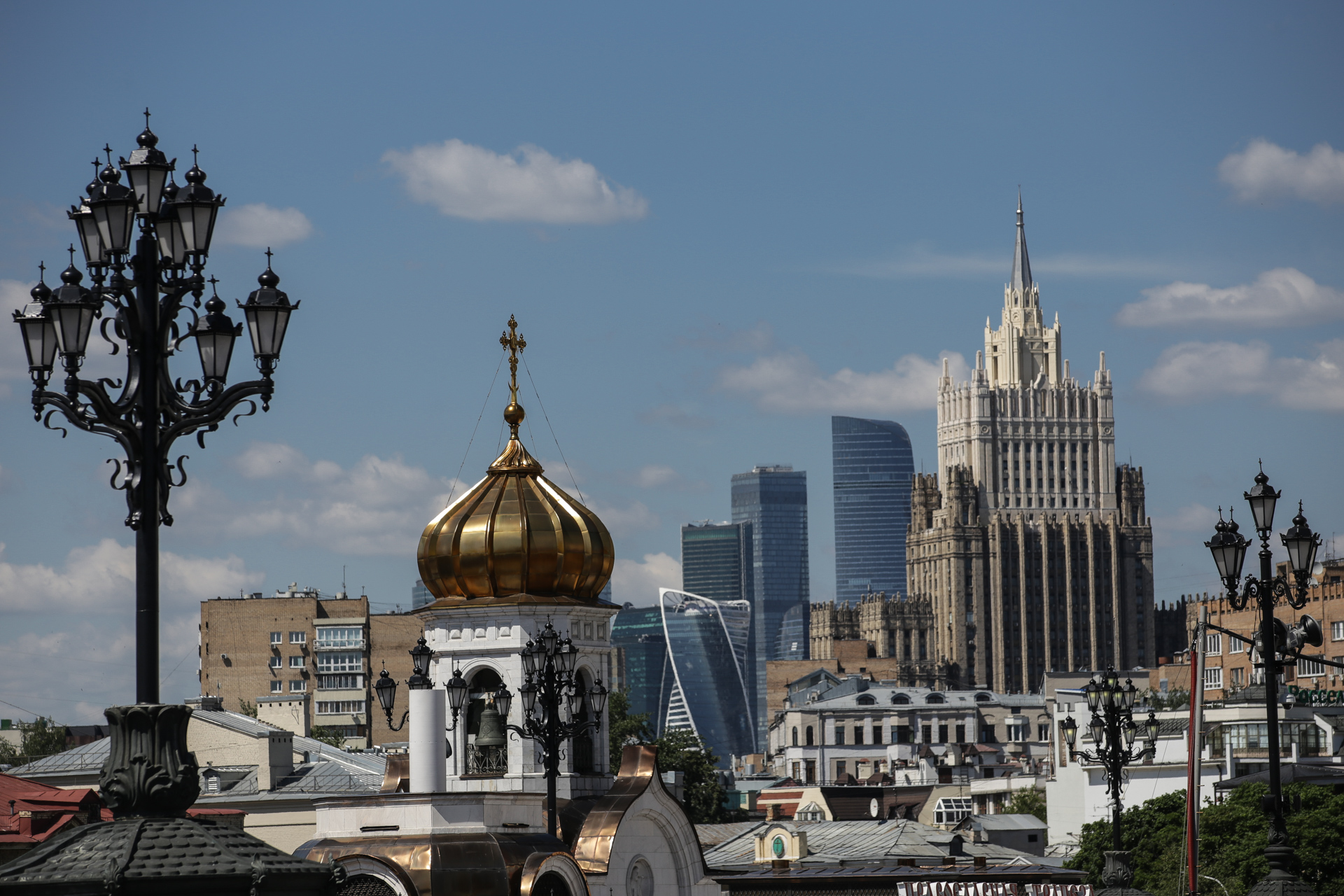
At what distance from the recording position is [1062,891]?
127ft

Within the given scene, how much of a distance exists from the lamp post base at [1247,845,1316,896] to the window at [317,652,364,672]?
125 metres

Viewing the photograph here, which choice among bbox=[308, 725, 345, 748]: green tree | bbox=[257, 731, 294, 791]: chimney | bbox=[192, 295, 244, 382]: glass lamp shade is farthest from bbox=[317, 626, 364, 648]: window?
bbox=[192, 295, 244, 382]: glass lamp shade

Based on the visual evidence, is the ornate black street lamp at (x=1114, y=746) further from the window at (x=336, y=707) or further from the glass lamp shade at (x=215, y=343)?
the window at (x=336, y=707)

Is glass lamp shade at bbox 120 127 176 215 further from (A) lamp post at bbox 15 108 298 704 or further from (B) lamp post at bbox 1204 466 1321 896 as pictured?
(B) lamp post at bbox 1204 466 1321 896

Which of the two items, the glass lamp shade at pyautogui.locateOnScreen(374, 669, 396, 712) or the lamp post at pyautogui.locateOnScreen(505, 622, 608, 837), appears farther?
the glass lamp shade at pyautogui.locateOnScreen(374, 669, 396, 712)

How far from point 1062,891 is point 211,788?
1607 inches

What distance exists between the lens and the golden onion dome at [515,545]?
3372 centimetres

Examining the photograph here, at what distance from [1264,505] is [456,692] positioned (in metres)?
12.8

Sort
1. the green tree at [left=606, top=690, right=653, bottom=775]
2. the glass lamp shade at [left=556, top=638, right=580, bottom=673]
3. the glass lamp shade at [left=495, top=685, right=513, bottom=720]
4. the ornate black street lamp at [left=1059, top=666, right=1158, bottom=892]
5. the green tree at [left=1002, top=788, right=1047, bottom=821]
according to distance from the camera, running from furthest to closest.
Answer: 1. the green tree at [left=1002, top=788, right=1047, bottom=821]
2. the green tree at [left=606, top=690, right=653, bottom=775]
3. the ornate black street lamp at [left=1059, top=666, right=1158, bottom=892]
4. the glass lamp shade at [left=495, top=685, right=513, bottom=720]
5. the glass lamp shade at [left=556, top=638, right=580, bottom=673]

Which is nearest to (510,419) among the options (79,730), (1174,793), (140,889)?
(140,889)

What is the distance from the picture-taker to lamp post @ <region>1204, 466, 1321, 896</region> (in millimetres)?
21031

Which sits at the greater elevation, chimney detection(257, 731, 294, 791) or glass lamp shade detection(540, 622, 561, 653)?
glass lamp shade detection(540, 622, 561, 653)

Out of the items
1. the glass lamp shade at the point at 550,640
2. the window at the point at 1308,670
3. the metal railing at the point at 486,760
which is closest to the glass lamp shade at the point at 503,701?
the glass lamp shade at the point at 550,640

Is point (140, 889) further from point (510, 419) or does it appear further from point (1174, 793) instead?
point (1174, 793)
